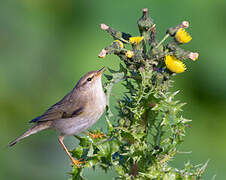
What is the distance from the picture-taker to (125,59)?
9.29 ft

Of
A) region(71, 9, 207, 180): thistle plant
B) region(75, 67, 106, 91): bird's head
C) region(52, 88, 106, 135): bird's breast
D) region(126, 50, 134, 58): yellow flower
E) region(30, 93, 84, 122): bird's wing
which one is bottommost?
region(71, 9, 207, 180): thistle plant

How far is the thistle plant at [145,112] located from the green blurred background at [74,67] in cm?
286

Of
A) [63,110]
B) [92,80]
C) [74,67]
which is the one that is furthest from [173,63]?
[74,67]

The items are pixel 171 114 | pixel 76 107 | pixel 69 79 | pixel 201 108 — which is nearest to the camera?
pixel 171 114

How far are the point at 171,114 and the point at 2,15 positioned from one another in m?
5.41

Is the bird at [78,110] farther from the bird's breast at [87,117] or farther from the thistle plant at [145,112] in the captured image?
the thistle plant at [145,112]

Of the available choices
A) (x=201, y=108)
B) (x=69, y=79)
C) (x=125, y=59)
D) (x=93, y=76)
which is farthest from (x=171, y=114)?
(x=69, y=79)

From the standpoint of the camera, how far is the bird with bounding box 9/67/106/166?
451 cm

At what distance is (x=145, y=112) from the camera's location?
2883 mm

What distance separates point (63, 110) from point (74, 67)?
1.83 m

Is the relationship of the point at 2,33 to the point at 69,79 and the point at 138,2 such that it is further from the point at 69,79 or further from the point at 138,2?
the point at 138,2

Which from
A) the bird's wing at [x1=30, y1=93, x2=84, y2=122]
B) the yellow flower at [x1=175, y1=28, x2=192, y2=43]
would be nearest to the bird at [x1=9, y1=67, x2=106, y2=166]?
the bird's wing at [x1=30, y1=93, x2=84, y2=122]

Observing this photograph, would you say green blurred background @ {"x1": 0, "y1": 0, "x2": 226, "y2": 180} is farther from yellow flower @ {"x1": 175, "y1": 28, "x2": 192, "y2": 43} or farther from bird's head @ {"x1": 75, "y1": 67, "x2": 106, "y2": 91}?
yellow flower @ {"x1": 175, "y1": 28, "x2": 192, "y2": 43}

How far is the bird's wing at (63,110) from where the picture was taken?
4742mm
